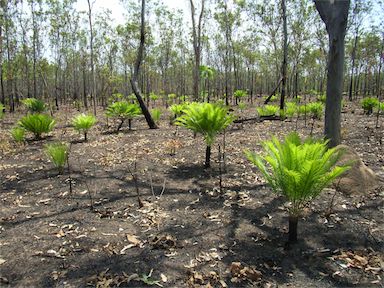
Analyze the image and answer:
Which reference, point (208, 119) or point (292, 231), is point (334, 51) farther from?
point (292, 231)

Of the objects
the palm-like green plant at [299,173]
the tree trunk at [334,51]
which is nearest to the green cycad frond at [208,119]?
the tree trunk at [334,51]

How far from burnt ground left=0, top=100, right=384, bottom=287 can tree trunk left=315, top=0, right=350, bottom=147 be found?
1.25m

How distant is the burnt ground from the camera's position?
114 inches

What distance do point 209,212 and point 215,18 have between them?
2228 centimetres

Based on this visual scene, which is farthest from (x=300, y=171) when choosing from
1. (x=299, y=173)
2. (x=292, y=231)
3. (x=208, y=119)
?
(x=208, y=119)

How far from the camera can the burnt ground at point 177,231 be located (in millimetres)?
2889

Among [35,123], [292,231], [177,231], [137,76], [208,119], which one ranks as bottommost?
[177,231]

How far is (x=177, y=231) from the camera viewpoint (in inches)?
148

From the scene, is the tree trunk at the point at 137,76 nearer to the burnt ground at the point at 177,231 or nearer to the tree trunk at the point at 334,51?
the burnt ground at the point at 177,231

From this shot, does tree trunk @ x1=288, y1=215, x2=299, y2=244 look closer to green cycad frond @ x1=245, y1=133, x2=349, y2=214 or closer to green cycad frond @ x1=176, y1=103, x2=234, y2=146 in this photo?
green cycad frond @ x1=245, y1=133, x2=349, y2=214

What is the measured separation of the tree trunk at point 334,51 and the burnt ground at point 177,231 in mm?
1247

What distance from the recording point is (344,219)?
3.94 metres

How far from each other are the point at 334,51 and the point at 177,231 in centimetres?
359

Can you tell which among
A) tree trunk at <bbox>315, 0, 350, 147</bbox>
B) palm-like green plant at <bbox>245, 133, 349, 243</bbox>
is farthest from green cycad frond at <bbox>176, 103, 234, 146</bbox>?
palm-like green plant at <bbox>245, 133, 349, 243</bbox>
